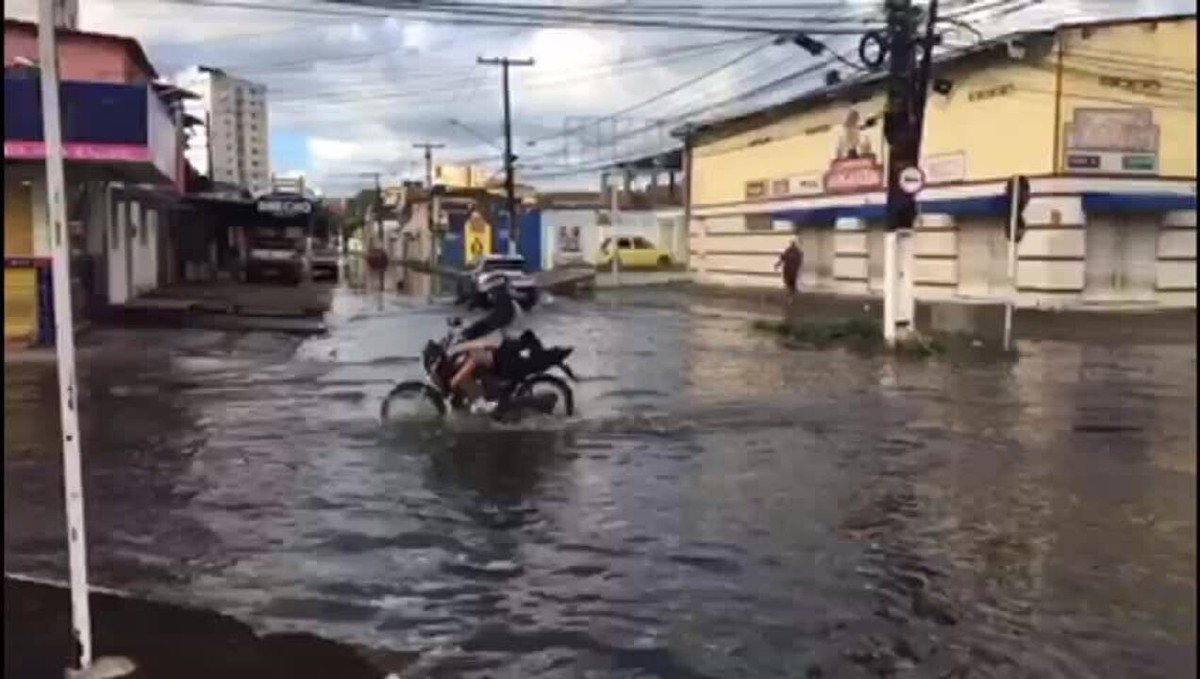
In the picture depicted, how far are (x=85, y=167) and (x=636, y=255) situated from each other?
1743 inches

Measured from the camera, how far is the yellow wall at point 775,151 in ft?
147

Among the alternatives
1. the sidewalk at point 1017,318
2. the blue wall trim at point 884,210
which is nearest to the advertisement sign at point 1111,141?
the blue wall trim at point 884,210

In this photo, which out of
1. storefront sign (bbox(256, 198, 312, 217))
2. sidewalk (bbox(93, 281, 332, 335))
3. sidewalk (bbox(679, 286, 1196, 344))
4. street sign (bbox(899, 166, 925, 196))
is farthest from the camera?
storefront sign (bbox(256, 198, 312, 217))

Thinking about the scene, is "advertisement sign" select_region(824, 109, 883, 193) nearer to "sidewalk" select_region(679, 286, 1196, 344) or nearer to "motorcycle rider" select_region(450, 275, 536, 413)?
"sidewalk" select_region(679, 286, 1196, 344)

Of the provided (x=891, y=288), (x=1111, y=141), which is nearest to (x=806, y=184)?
(x=1111, y=141)

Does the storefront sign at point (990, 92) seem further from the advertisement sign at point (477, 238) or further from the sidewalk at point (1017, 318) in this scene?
the advertisement sign at point (477, 238)

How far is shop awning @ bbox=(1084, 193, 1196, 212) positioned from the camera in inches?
1300

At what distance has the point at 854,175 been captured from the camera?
142 feet

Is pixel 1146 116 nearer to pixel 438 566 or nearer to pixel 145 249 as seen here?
pixel 145 249

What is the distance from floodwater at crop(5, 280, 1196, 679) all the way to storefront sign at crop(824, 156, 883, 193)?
2484cm

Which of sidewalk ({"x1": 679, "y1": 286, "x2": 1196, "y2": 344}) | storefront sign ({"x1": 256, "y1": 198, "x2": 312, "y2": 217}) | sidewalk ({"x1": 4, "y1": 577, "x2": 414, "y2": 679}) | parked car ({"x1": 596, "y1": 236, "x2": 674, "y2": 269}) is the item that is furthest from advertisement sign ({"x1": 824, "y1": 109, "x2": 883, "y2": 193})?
sidewalk ({"x1": 4, "y1": 577, "x2": 414, "y2": 679})

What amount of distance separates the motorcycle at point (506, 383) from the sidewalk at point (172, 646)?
7073mm

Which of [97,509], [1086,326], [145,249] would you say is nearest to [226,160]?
[145,249]

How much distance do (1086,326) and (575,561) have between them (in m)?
23.5
